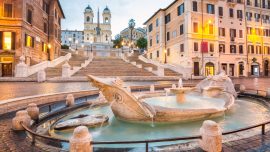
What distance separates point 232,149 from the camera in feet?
14.8

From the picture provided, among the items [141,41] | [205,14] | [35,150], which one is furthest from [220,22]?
[141,41]

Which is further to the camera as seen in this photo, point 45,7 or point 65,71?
point 45,7

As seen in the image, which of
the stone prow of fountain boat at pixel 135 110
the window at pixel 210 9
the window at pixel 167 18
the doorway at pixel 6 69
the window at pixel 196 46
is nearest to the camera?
the stone prow of fountain boat at pixel 135 110

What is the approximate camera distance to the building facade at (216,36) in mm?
37188

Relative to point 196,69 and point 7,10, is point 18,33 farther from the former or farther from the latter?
point 196,69

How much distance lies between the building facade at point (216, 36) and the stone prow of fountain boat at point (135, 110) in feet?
97.4

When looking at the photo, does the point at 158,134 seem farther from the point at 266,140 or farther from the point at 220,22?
the point at 220,22

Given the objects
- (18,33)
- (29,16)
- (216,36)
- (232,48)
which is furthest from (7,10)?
(232,48)

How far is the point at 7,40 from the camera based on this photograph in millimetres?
29359

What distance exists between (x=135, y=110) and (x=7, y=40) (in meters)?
29.9

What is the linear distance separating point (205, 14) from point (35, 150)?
39471 mm

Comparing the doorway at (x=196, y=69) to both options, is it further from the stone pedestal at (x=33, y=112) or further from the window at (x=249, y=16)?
the stone pedestal at (x=33, y=112)

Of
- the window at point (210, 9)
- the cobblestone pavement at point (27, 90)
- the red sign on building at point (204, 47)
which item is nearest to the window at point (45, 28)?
the cobblestone pavement at point (27, 90)

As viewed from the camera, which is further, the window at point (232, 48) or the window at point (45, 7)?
the window at point (232, 48)
